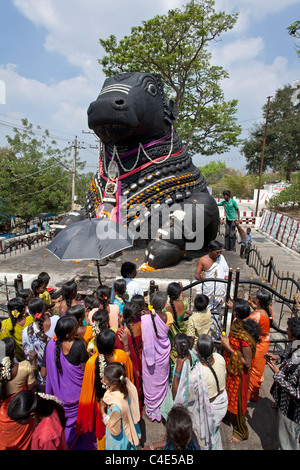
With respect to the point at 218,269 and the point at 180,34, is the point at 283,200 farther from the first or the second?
the point at 218,269

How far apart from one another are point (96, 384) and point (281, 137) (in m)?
36.1

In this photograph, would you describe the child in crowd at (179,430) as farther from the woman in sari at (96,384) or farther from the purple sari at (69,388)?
the purple sari at (69,388)

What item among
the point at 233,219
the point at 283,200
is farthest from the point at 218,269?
the point at 283,200

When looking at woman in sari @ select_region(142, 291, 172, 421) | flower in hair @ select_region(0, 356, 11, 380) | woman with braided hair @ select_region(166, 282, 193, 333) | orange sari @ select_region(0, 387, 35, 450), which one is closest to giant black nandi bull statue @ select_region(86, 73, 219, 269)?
woman with braided hair @ select_region(166, 282, 193, 333)

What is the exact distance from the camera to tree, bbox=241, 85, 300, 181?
32.1m

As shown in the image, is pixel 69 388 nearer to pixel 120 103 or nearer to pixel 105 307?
Result: pixel 105 307

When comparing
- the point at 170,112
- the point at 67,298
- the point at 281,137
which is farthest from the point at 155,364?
the point at 281,137

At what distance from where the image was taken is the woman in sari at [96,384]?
7.17ft

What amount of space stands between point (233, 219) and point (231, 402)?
5046 mm

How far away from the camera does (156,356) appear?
280cm

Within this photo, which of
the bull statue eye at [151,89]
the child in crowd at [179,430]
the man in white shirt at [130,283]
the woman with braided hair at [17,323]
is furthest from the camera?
the bull statue eye at [151,89]

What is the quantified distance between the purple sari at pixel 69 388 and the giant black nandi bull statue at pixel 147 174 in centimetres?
357

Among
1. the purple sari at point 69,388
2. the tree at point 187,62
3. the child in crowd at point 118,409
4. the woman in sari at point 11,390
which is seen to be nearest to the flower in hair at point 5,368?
the woman in sari at point 11,390

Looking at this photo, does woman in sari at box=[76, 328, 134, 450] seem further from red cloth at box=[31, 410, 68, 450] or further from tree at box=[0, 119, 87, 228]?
tree at box=[0, 119, 87, 228]
